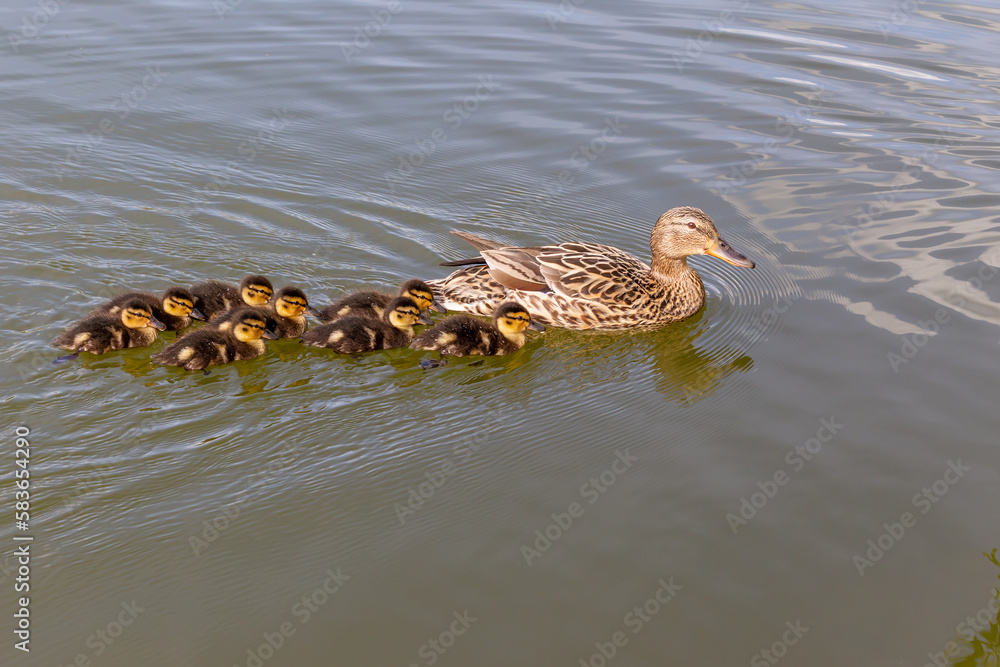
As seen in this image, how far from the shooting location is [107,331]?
5.10 metres

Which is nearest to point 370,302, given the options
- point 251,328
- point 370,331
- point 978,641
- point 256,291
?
point 370,331

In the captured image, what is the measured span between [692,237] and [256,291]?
9.19ft

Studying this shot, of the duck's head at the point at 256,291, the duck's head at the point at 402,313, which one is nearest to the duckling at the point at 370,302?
the duck's head at the point at 402,313

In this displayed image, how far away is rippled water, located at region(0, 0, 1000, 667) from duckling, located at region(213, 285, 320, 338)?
0.15 m

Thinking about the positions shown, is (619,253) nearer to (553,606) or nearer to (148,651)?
(553,606)

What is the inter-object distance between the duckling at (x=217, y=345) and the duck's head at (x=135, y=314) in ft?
0.64

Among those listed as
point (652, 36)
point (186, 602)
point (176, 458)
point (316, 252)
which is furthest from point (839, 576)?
point (652, 36)

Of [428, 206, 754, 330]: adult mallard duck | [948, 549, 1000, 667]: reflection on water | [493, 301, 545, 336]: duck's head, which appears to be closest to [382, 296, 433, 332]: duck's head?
[493, 301, 545, 336]: duck's head

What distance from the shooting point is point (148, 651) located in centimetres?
332

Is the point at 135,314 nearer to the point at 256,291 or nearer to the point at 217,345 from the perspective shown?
the point at 217,345

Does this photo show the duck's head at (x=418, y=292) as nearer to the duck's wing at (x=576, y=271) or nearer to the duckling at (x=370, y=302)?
the duckling at (x=370, y=302)

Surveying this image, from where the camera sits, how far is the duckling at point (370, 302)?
5.63m

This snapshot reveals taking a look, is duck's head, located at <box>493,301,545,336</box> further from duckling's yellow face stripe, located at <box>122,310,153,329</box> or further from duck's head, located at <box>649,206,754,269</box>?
duckling's yellow face stripe, located at <box>122,310,153,329</box>

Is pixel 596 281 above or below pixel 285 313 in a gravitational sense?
above
